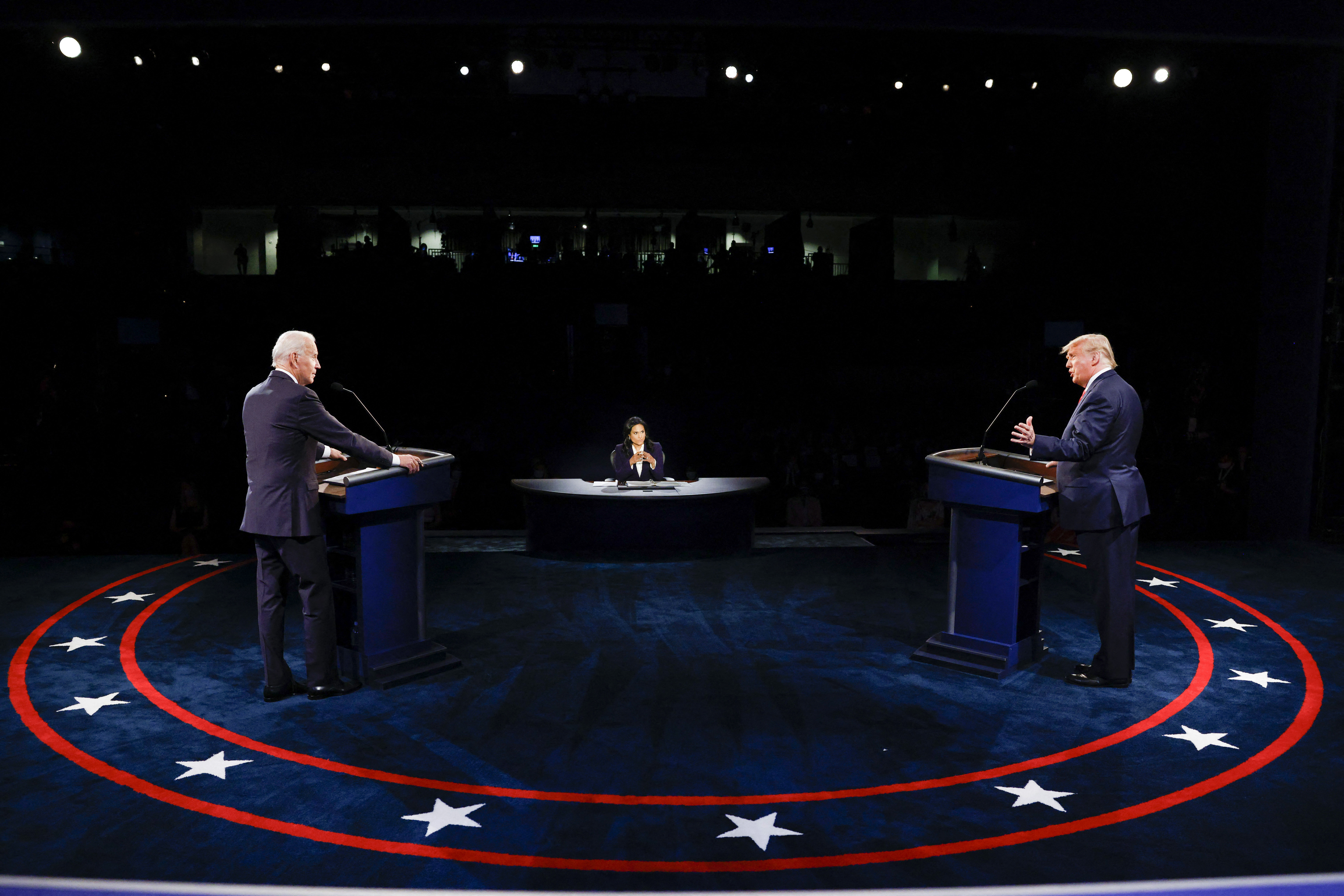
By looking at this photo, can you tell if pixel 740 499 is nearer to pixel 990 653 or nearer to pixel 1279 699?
pixel 990 653

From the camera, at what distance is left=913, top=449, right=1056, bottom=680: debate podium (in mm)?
4355

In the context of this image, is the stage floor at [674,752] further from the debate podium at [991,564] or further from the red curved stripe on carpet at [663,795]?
the debate podium at [991,564]

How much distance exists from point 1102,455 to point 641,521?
3.86 metres

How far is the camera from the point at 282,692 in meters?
4.08

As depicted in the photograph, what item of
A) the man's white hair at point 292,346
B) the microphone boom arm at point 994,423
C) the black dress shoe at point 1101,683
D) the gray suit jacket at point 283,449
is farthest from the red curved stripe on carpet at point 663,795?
the man's white hair at point 292,346

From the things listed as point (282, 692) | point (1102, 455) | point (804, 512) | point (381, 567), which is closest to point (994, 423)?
point (1102, 455)

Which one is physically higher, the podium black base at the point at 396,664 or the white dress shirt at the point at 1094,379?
the white dress shirt at the point at 1094,379

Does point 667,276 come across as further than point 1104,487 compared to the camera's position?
Yes

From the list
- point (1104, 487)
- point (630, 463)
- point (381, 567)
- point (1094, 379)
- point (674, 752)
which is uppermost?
point (1094, 379)

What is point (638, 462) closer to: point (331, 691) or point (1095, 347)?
point (331, 691)

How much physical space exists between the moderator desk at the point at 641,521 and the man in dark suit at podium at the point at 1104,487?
126 inches

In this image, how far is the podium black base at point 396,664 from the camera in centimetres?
428

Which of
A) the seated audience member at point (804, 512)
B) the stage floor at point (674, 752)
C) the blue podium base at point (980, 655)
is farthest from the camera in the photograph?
the seated audience member at point (804, 512)

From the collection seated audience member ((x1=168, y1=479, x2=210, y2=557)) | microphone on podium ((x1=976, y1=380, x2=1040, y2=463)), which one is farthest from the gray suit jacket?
seated audience member ((x1=168, y1=479, x2=210, y2=557))
